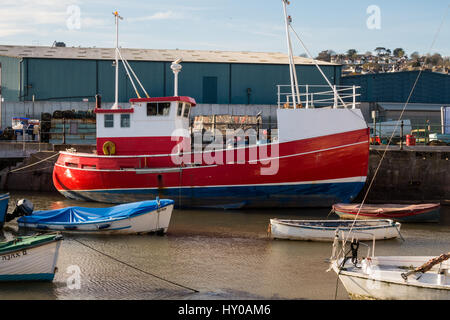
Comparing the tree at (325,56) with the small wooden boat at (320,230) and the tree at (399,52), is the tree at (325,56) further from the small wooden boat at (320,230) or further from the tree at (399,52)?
the small wooden boat at (320,230)

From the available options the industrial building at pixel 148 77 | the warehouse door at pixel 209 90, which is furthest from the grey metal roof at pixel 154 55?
the warehouse door at pixel 209 90

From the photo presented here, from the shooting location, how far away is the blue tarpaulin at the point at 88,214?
15594mm

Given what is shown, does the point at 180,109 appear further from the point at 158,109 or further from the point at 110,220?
the point at 110,220

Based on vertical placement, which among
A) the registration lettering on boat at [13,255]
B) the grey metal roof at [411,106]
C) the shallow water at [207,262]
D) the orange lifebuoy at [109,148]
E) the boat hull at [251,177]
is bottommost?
the shallow water at [207,262]

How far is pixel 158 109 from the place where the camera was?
837 inches

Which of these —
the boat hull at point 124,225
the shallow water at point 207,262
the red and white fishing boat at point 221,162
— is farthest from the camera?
the red and white fishing boat at point 221,162

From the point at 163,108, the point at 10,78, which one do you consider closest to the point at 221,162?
the point at 163,108

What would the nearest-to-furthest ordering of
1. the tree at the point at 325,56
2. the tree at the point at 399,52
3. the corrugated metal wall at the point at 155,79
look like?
the corrugated metal wall at the point at 155,79, the tree at the point at 325,56, the tree at the point at 399,52

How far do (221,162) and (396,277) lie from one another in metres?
Answer: 11.6

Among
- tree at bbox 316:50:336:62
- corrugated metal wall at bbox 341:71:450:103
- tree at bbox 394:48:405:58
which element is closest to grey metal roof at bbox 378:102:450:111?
corrugated metal wall at bbox 341:71:450:103

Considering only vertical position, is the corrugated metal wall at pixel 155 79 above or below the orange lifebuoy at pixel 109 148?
above

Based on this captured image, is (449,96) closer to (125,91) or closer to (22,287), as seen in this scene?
(125,91)

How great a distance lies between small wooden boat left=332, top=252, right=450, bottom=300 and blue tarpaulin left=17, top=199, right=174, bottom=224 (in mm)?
7324

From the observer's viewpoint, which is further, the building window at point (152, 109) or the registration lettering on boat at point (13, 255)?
the building window at point (152, 109)
